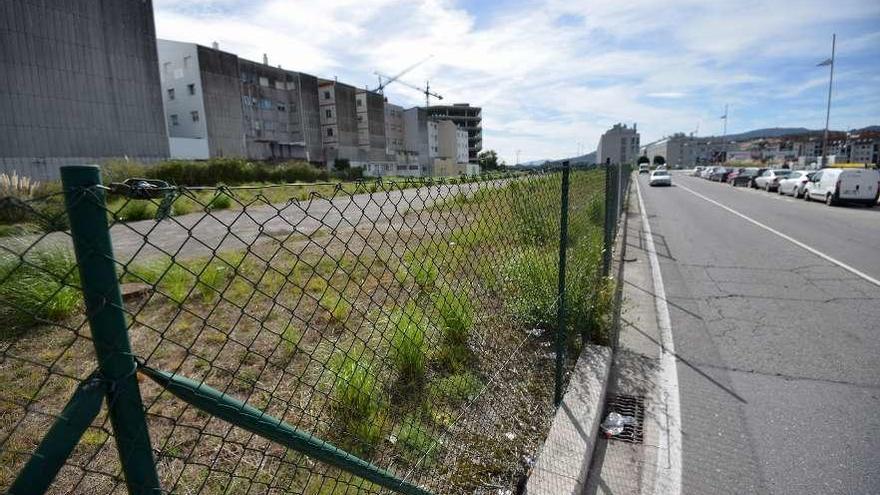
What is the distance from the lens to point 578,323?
4.81 meters

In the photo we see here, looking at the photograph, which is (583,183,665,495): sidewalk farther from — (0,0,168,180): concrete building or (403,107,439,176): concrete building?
(403,107,439,176): concrete building

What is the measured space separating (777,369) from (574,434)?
270 cm

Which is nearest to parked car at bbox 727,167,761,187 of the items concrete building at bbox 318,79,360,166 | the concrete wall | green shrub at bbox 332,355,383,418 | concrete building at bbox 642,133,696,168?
green shrub at bbox 332,355,383,418

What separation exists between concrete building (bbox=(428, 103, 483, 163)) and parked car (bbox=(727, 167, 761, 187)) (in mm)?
86406

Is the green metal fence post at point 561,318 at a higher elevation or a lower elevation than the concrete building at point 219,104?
lower

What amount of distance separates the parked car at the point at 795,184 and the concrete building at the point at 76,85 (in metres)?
43.1

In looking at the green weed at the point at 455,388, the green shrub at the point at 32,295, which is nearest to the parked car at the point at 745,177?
the green weed at the point at 455,388

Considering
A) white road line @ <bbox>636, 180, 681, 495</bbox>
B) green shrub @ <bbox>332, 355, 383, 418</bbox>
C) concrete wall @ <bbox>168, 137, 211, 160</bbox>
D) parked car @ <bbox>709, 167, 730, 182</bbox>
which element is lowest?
white road line @ <bbox>636, 180, 681, 495</bbox>

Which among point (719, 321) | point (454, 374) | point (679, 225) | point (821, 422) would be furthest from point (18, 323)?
point (679, 225)

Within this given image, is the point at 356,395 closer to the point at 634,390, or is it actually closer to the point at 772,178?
the point at 634,390

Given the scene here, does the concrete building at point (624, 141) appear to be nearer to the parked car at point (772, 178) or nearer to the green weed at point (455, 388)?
the parked car at point (772, 178)

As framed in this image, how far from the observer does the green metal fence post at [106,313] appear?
105 cm

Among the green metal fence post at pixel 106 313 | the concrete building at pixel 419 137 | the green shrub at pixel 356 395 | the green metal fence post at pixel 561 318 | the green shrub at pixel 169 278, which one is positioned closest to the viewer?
the green metal fence post at pixel 106 313

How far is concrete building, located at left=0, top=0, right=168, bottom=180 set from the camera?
95.1 ft
